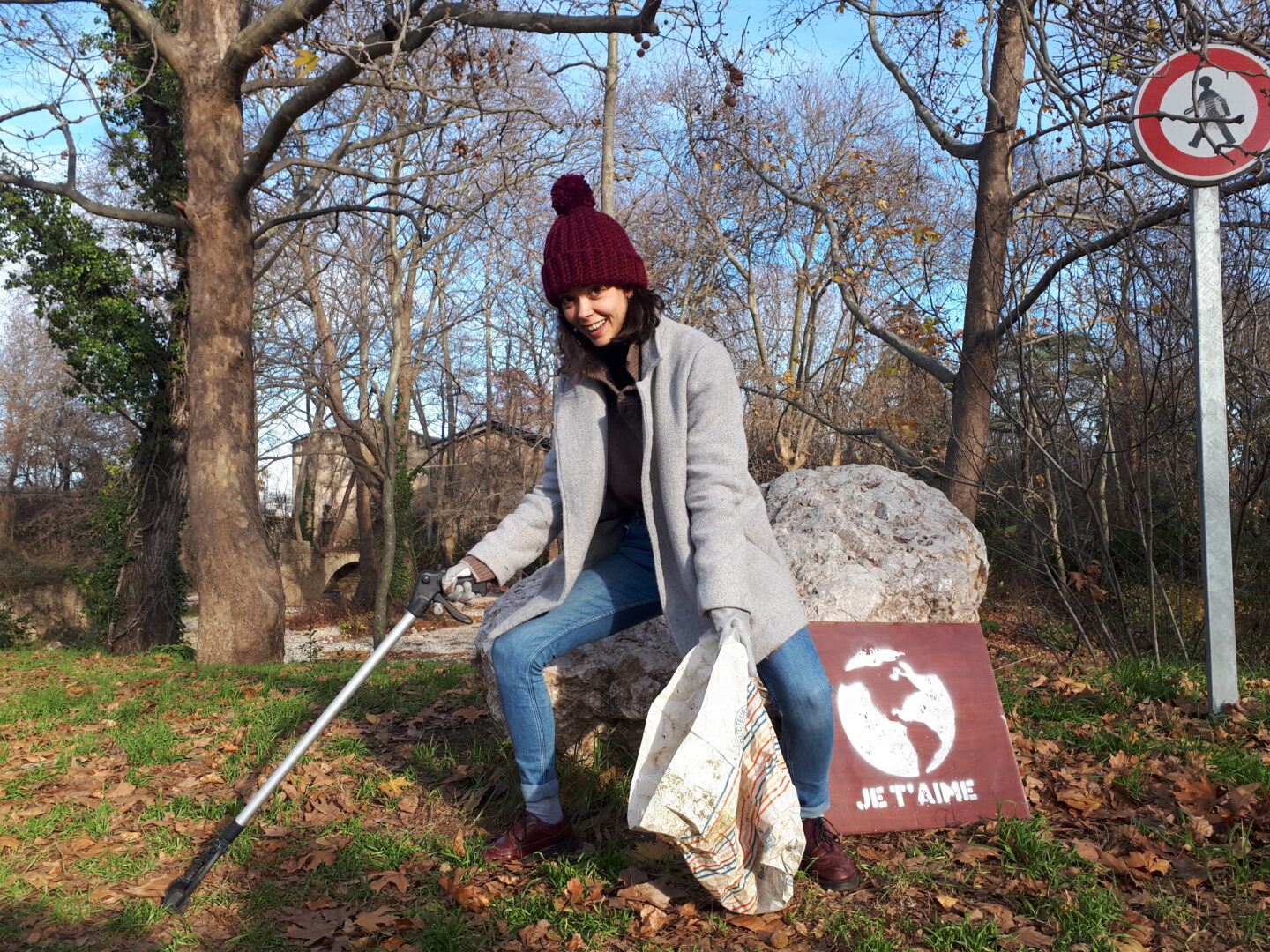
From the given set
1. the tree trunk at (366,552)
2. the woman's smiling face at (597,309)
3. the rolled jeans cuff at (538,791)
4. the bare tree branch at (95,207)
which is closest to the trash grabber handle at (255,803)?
the rolled jeans cuff at (538,791)

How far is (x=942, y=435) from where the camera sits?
13148mm

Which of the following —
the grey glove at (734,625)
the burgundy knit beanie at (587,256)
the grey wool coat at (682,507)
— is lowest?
the grey glove at (734,625)

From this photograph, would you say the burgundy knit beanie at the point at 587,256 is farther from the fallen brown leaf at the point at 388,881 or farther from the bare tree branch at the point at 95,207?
the bare tree branch at the point at 95,207

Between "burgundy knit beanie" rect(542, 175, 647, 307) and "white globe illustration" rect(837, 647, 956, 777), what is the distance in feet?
5.85

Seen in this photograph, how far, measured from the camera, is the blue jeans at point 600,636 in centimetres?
299

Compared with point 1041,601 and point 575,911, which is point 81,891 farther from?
point 1041,601

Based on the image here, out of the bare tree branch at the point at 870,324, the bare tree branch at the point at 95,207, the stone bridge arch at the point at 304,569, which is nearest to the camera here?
the bare tree branch at the point at 870,324

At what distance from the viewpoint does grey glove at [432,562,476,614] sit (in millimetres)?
3213

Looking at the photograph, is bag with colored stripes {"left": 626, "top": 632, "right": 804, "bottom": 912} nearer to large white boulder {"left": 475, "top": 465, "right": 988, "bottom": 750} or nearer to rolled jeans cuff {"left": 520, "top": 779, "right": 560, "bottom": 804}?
rolled jeans cuff {"left": 520, "top": 779, "right": 560, "bottom": 804}

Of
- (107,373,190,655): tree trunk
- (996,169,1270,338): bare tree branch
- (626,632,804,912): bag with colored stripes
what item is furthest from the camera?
(107,373,190,655): tree trunk

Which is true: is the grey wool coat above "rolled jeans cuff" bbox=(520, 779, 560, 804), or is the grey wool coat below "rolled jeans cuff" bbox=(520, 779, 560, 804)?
above

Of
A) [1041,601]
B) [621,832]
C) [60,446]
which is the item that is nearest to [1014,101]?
[1041,601]

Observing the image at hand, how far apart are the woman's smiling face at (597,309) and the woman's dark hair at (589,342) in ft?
0.09

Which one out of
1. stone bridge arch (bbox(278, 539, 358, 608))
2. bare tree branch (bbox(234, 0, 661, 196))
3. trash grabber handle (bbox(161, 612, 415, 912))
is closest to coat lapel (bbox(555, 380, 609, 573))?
trash grabber handle (bbox(161, 612, 415, 912))
